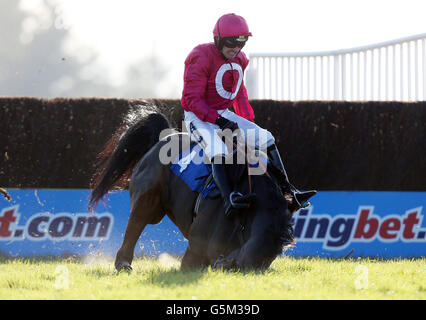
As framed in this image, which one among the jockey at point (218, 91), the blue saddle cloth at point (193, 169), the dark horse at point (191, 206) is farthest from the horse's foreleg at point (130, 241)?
the jockey at point (218, 91)

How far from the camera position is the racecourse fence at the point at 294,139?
10.2 meters

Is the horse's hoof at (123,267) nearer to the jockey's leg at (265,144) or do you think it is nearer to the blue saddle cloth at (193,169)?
the blue saddle cloth at (193,169)

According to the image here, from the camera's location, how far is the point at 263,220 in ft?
17.2

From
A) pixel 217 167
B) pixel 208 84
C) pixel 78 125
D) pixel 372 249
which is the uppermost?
pixel 208 84

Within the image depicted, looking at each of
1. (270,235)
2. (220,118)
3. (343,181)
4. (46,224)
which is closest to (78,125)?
(46,224)

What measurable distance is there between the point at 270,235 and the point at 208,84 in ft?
5.23

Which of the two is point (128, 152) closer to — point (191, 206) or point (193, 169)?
point (193, 169)

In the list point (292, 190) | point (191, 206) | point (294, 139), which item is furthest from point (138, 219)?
point (294, 139)

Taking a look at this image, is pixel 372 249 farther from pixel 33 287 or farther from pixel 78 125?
pixel 33 287

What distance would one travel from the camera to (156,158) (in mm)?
6395

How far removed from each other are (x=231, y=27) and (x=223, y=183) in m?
1.35

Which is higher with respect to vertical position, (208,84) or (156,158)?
(208,84)

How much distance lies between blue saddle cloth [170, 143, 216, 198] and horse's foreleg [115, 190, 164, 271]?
1.16ft

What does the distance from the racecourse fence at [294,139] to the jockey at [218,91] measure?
12.4 ft
